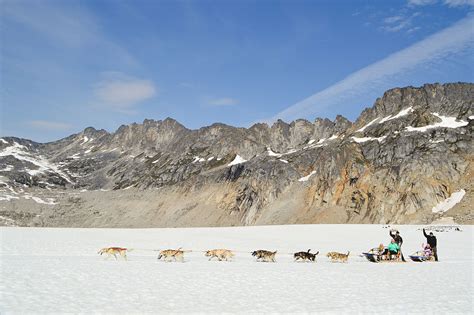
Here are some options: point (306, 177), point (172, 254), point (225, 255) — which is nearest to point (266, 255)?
Result: point (225, 255)

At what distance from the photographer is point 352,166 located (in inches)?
4865

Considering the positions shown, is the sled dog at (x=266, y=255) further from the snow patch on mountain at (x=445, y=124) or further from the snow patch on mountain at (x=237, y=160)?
the snow patch on mountain at (x=237, y=160)

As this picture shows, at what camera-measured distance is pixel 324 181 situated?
125750 mm

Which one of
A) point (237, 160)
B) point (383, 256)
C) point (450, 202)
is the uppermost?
point (237, 160)

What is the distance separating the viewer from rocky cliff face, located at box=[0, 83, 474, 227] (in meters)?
107

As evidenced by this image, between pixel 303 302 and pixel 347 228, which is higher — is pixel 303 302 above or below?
below

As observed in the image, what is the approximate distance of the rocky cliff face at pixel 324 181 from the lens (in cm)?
10725

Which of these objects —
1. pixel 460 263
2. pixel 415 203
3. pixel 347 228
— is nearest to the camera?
pixel 460 263

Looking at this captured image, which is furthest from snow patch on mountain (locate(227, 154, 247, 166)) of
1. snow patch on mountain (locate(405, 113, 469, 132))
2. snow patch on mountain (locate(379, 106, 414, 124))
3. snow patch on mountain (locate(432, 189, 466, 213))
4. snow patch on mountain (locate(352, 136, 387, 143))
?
snow patch on mountain (locate(432, 189, 466, 213))

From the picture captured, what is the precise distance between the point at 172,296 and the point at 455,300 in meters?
9.99

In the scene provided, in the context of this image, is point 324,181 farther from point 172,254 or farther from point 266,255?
point 172,254

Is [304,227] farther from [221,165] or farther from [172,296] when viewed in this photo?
[221,165]

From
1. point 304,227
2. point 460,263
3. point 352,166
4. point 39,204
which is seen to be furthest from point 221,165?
point 460,263

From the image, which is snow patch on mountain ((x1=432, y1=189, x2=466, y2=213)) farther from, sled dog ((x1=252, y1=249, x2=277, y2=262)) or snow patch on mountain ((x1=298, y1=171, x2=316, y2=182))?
sled dog ((x1=252, y1=249, x2=277, y2=262))
